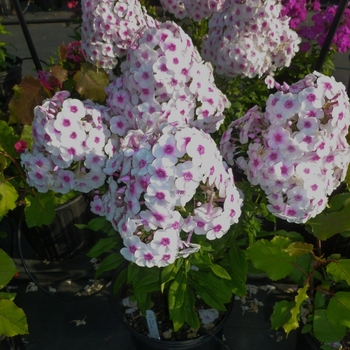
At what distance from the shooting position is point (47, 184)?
5.32ft

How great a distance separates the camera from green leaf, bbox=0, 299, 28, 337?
1545 mm

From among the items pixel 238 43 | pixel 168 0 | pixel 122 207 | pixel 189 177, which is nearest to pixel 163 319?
pixel 122 207

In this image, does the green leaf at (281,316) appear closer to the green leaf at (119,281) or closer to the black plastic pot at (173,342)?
Answer: the black plastic pot at (173,342)

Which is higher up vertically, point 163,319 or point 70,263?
point 163,319

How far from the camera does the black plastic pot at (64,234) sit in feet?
7.61

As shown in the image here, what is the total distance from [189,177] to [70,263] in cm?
168

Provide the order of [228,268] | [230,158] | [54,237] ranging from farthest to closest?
1. [54,237]
2. [228,268]
3. [230,158]

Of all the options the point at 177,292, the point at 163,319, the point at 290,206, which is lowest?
the point at 163,319

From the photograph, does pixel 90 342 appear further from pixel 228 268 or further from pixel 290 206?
pixel 290 206

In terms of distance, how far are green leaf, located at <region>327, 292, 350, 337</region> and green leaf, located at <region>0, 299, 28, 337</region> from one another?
1.14 meters

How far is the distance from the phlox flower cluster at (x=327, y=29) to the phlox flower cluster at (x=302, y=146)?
2.06 m

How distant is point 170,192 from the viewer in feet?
3.69

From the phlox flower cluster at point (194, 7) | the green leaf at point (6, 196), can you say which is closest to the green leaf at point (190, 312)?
the green leaf at point (6, 196)

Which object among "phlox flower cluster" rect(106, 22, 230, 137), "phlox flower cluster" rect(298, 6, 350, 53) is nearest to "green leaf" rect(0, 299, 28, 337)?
"phlox flower cluster" rect(106, 22, 230, 137)
